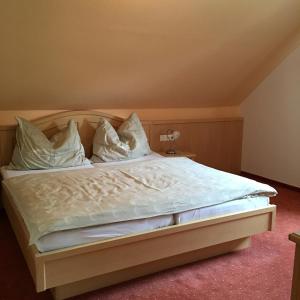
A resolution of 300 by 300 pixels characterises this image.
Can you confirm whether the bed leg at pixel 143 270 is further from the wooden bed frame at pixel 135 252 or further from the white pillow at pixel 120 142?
the white pillow at pixel 120 142

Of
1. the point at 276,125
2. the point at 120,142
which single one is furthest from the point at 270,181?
the point at 120,142

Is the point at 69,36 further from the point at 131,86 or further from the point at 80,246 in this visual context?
the point at 80,246

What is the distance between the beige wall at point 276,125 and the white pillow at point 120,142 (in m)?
1.81

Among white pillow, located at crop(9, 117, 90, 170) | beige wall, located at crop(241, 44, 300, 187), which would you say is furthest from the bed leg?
beige wall, located at crop(241, 44, 300, 187)

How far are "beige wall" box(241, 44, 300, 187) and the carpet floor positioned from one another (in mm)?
1787

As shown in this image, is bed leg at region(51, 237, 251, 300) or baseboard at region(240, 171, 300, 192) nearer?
bed leg at region(51, 237, 251, 300)

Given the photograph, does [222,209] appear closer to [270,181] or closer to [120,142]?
[120,142]

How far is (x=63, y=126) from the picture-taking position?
376 centimetres

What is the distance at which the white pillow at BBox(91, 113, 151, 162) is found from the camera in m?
3.71

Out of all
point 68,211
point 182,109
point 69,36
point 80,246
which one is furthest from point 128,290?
point 182,109

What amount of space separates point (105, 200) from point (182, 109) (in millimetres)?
2681

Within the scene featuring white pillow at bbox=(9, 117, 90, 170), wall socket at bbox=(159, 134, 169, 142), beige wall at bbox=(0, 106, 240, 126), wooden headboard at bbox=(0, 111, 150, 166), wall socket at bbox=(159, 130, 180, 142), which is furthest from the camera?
wall socket at bbox=(159, 134, 169, 142)

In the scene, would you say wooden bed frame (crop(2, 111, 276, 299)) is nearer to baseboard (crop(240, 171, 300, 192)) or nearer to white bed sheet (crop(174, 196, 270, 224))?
white bed sheet (crop(174, 196, 270, 224))

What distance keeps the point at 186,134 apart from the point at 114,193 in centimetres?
230
